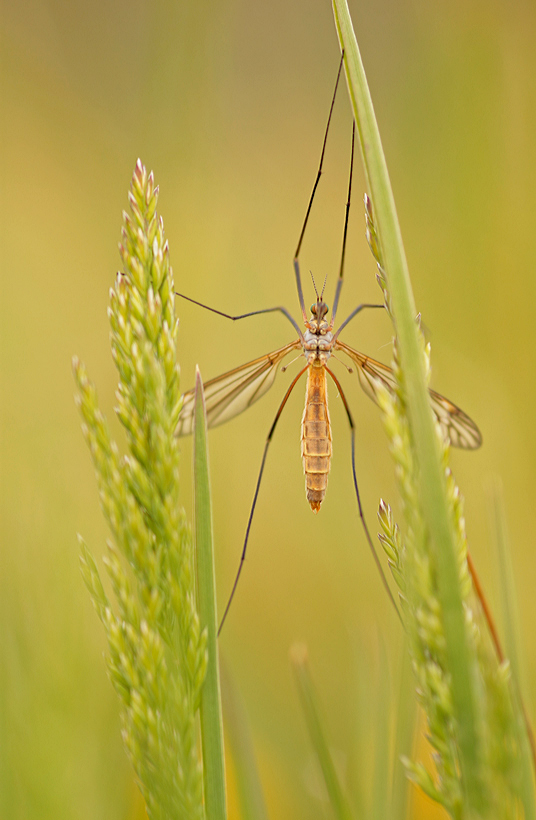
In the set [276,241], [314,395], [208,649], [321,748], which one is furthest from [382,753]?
[276,241]

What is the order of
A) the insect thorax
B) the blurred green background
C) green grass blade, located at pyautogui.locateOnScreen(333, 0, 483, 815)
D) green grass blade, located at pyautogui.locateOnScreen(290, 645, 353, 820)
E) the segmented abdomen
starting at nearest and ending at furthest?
green grass blade, located at pyautogui.locateOnScreen(333, 0, 483, 815) < green grass blade, located at pyautogui.locateOnScreen(290, 645, 353, 820) < the segmented abdomen < the insect thorax < the blurred green background

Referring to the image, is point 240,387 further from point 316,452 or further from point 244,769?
point 244,769

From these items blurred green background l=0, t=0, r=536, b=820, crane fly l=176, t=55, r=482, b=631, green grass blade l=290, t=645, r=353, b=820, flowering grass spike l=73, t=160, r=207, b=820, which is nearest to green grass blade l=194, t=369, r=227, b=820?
flowering grass spike l=73, t=160, r=207, b=820

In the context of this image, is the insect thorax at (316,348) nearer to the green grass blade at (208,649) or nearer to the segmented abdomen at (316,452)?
the segmented abdomen at (316,452)

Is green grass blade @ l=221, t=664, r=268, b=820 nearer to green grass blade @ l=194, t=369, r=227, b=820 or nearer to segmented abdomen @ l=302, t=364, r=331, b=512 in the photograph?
green grass blade @ l=194, t=369, r=227, b=820

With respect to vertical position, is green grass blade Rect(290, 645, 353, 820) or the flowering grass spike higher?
the flowering grass spike
